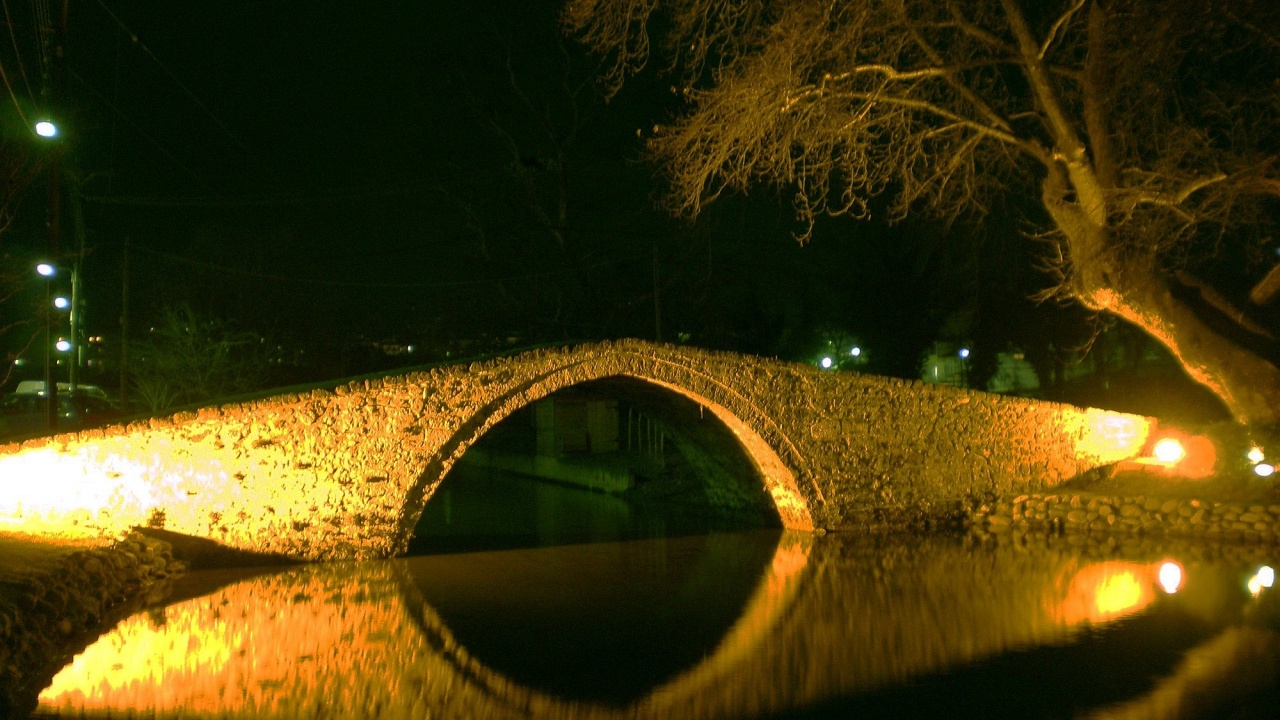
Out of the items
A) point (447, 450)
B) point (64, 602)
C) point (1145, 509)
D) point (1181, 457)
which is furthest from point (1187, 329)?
point (64, 602)

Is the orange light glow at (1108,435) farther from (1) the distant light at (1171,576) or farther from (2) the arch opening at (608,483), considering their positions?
(2) the arch opening at (608,483)

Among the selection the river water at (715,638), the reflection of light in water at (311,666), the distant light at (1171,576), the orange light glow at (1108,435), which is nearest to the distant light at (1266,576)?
the river water at (715,638)

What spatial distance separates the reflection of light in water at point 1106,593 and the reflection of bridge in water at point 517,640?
0.09ft

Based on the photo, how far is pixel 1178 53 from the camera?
531 inches

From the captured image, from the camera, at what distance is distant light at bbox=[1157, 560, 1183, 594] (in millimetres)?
10695

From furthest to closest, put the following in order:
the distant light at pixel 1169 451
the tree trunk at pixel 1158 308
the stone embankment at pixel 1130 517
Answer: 1. the distant light at pixel 1169 451
2. the tree trunk at pixel 1158 308
3. the stone embankment at pixel 1130 517

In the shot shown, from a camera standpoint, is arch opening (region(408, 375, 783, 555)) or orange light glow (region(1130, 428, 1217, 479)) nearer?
orange light glow (region(1130, 428, 1217, 479))

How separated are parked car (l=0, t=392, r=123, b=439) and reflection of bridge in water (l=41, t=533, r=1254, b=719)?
513 inches

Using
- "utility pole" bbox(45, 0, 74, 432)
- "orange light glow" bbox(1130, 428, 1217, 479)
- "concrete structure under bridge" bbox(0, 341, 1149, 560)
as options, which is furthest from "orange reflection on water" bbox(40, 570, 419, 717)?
"orange light glow" bbox(1130, 428, 1217, 479)

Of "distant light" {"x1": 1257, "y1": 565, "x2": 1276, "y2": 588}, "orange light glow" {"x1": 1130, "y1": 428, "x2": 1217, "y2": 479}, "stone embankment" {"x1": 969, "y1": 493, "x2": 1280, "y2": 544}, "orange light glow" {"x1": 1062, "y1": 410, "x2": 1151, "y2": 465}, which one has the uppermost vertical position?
"orange light glow" {"x1": 1062, "y1": 410, "x2": 1151, "y2": 465}

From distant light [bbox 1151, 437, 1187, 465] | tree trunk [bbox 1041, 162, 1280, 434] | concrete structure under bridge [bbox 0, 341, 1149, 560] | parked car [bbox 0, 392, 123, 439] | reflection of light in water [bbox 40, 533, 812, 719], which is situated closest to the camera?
reflection of light in water [bbox 40, 533, 812, 719]

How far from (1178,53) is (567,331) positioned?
1437cm

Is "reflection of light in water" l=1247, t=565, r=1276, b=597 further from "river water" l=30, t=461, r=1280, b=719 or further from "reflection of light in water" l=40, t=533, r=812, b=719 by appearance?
"reflection of light in water" l=40, t=533, r=812, b=719

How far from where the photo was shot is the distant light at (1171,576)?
35.1ft
